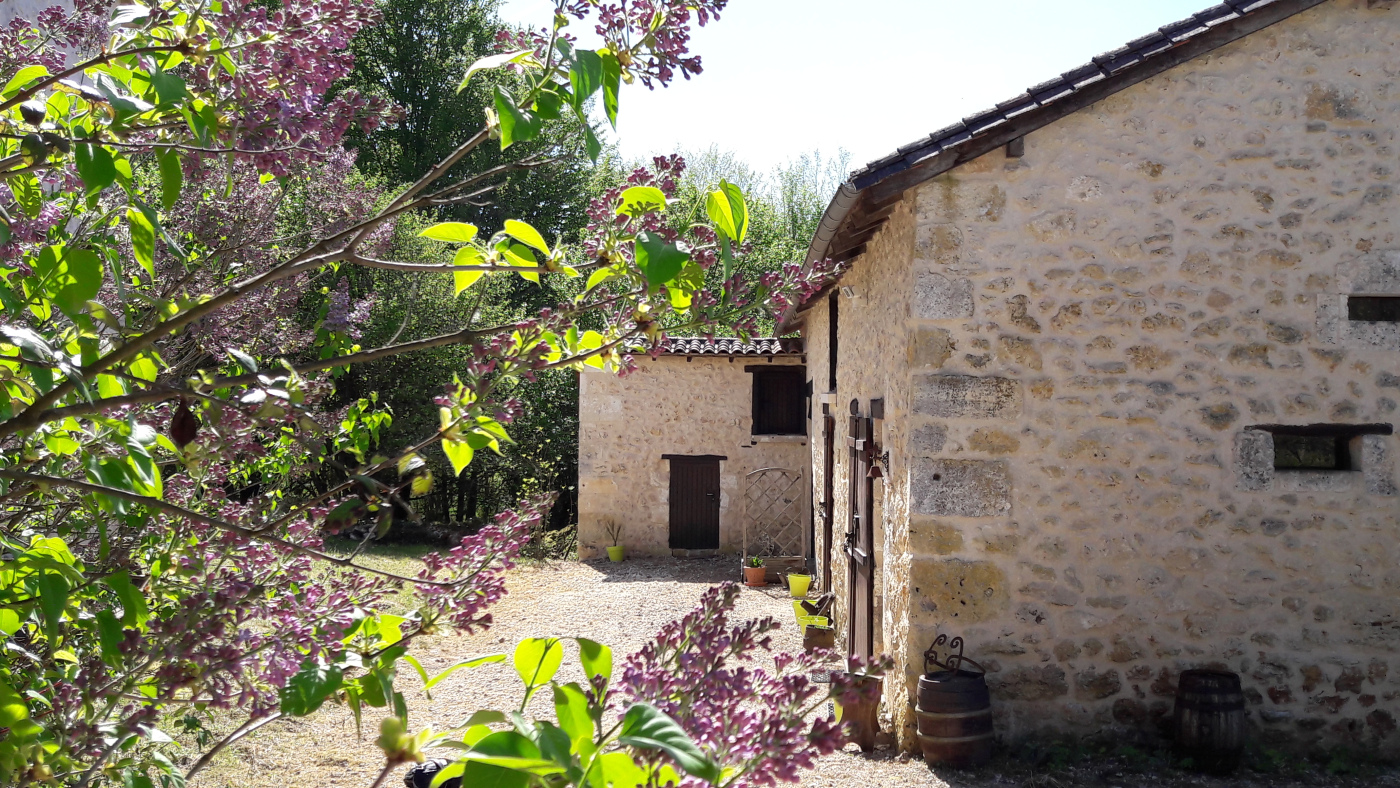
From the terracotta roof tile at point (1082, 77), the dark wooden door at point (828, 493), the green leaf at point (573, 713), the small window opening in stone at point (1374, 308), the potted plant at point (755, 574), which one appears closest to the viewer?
the green leaf at point (573, 713)

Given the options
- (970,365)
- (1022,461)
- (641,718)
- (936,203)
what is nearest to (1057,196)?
(936,203)

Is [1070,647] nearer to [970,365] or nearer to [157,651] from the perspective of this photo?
[970,365]

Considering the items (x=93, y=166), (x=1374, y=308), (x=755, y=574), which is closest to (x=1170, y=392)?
(x=1374, y=308)

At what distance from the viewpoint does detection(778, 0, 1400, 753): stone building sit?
5090mm

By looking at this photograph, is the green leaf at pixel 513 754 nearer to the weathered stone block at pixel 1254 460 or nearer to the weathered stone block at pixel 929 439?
the weathered stone block at pixel 929 439

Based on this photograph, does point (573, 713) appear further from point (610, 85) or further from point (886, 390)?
point (886, 390)

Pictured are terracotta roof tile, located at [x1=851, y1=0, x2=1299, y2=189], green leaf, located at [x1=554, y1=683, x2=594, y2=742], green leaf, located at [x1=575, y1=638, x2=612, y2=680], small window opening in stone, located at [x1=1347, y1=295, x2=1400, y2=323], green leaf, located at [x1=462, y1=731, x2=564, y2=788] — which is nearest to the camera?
green leaf, located at [x1=462, y1=731, x2=564, y2=788]

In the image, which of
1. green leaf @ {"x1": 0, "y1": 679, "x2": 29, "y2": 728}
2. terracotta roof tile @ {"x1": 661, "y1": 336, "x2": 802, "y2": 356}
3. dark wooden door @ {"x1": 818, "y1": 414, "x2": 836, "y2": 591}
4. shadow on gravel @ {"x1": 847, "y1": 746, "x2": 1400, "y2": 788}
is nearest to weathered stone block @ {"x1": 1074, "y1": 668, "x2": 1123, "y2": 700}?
shadow on gravel @ {"x1": 847, "y1": 746, "x2": 1400, "y2": 788}

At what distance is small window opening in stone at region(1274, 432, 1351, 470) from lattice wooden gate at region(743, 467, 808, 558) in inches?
308

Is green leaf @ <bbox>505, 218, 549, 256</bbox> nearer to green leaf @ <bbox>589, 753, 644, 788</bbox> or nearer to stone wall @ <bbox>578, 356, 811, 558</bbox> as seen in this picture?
green leaf @ <bbox>589, 753, 644, 788</bbox>

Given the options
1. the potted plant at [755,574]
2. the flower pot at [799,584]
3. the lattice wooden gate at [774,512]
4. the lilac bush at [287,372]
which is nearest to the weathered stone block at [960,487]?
the lilac bush at [287,372]

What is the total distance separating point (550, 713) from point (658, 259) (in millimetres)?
6235

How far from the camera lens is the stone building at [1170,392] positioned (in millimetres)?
5090

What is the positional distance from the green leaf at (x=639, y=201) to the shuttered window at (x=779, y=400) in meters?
12.5
